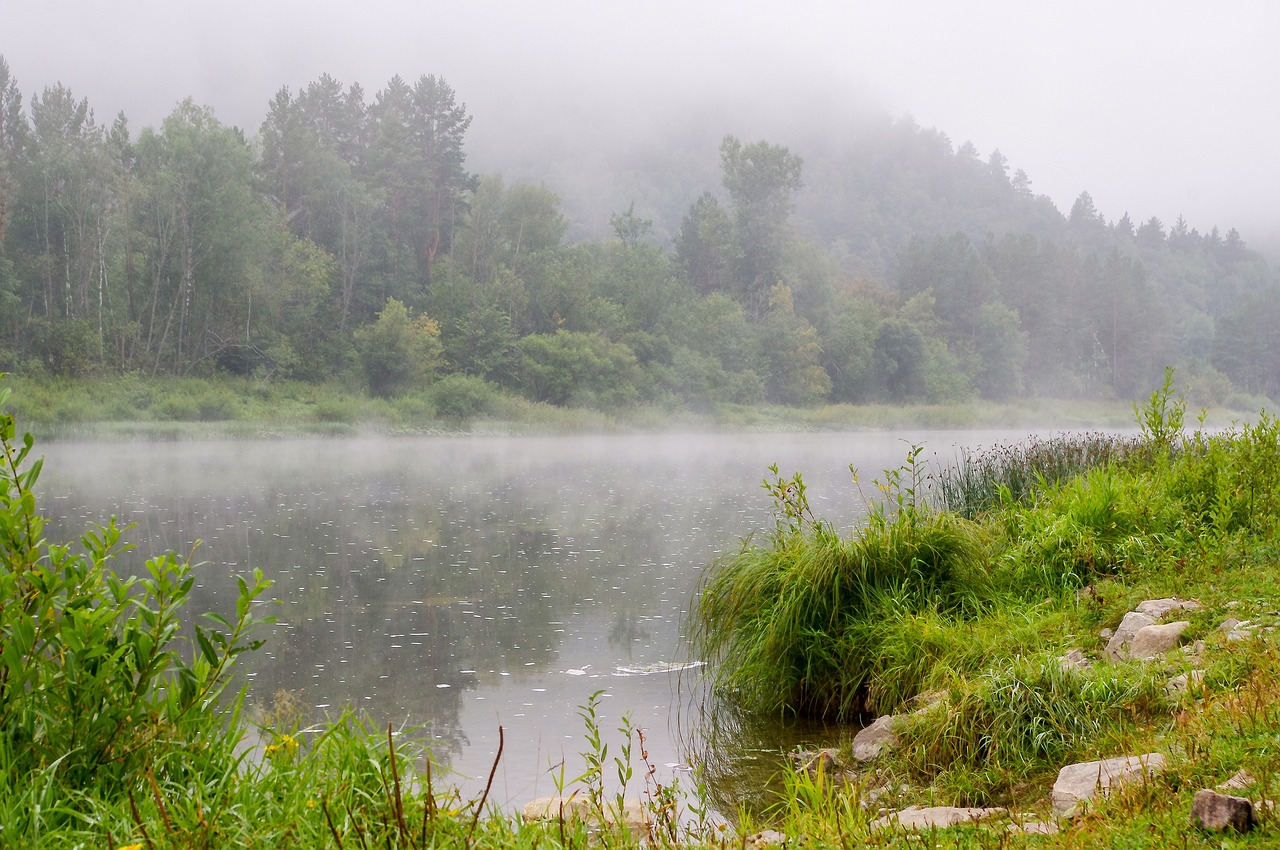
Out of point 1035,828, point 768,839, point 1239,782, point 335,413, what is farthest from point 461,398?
point 1239,782

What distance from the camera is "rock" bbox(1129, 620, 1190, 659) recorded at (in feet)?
16.3

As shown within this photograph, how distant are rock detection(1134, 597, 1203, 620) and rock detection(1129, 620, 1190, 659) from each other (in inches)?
12.6

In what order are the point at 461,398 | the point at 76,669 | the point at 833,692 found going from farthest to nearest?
the point at 461,398 → the point at 833,692 → the point at 76,669

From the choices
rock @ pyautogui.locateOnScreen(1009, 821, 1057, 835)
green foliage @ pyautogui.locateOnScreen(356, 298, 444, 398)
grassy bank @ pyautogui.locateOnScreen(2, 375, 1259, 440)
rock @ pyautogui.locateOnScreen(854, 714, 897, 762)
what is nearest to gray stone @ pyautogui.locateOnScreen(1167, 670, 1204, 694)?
rock @ pyautogui.locateOnScreen(854, 714, 897, 762)

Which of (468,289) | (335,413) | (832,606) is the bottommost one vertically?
(832,606)

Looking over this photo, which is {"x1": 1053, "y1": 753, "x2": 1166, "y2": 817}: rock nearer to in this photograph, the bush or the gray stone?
the gray stone

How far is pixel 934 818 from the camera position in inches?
134

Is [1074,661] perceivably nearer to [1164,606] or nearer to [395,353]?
[1164,606]

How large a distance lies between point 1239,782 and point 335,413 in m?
43.7

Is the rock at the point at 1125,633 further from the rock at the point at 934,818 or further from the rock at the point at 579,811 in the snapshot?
the rock at the point at 579,811

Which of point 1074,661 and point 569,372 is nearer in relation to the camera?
point 1074,661

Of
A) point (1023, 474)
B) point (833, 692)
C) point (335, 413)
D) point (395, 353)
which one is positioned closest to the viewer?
point (833, 692)

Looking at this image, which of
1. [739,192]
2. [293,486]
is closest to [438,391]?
[293,486]

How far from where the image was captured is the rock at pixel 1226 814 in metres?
2.57
